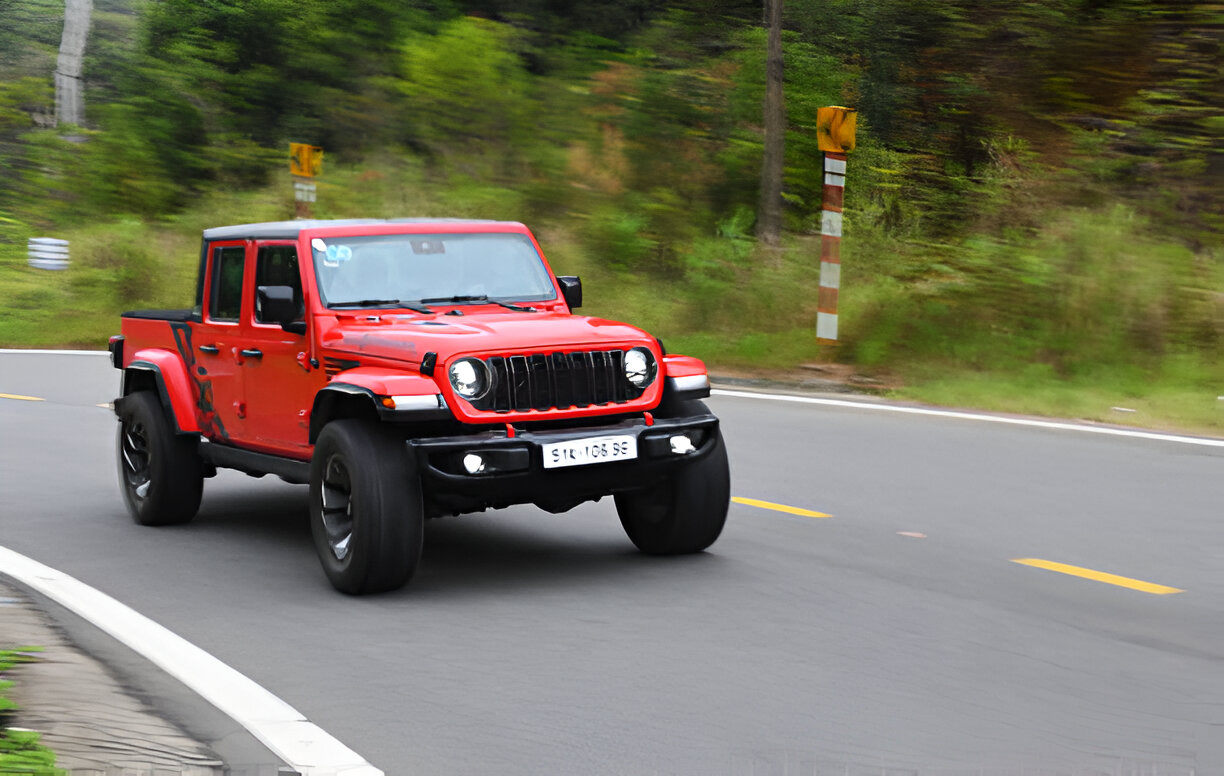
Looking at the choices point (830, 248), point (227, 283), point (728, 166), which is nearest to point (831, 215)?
point (830, 248)

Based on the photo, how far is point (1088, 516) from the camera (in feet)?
31.2

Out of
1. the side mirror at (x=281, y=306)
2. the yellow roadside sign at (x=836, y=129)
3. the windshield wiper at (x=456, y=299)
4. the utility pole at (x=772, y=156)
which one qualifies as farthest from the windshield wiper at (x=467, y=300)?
the utility pole at (x=772, y=156)

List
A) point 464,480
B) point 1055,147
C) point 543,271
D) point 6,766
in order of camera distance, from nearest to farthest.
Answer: point 6,766 → point 464,480 → point 543,271 → point 1055,147

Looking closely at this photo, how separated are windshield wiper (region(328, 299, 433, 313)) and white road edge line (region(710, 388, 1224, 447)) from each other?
6446 millimetres

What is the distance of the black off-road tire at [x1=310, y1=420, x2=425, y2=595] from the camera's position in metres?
7.31

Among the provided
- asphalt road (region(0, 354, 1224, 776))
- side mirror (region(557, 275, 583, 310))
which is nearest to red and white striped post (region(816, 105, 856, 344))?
asphalt road (region(0, 354, 1224, 776))

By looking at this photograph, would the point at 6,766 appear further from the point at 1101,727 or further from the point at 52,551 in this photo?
the point at 52,551

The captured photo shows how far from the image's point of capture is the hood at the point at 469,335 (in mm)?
7633

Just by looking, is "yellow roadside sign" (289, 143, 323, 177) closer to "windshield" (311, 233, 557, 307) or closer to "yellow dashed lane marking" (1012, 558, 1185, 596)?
"windshield" (311, 233, 557, 307)

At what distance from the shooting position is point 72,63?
1711 inches

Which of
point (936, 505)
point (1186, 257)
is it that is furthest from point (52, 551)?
point (1186, 257)

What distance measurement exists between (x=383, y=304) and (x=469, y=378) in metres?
1.16

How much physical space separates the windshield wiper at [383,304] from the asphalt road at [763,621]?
129 centimetres

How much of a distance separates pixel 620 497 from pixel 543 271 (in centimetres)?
143
